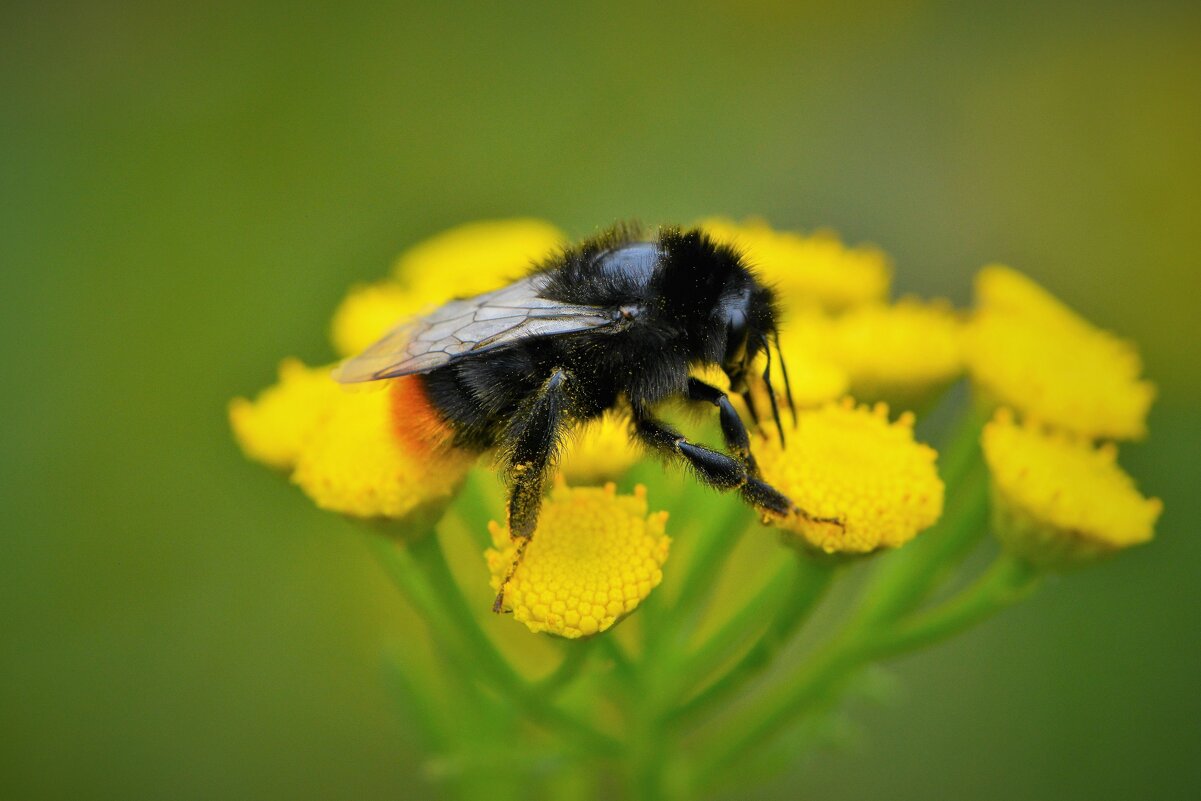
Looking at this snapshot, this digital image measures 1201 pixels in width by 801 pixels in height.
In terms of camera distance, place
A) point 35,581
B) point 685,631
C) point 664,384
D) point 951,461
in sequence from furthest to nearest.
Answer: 1. point 35,581
2. point 951,461
3. point 685,631
4. point 664,384

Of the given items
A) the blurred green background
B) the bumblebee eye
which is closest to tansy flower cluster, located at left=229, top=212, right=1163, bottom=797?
the bumblebee eye

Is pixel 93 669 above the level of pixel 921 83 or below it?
below

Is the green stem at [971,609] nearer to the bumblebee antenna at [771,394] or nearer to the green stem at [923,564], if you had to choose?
the green stem at [923,564]

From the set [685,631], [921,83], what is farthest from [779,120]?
[685,631]

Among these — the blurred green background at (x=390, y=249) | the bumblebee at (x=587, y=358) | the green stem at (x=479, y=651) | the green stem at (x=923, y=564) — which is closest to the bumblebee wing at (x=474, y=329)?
the bumblebee at (x=587, y=358)

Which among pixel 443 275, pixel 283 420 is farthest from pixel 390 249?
pixel 283 420

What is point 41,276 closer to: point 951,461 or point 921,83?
point 951,461

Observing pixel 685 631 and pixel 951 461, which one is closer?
pixel 685 631
